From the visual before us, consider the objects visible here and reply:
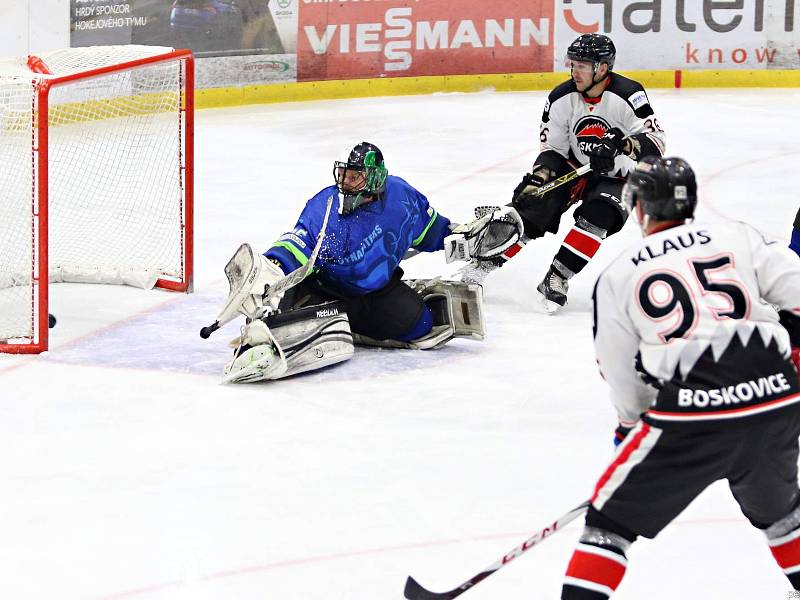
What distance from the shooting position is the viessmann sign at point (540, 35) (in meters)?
10.2

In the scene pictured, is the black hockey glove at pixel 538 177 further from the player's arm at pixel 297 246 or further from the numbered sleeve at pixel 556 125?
the player's arm at pixel 297 246

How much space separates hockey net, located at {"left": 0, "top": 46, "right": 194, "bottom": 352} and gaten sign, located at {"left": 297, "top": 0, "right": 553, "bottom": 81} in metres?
3.04

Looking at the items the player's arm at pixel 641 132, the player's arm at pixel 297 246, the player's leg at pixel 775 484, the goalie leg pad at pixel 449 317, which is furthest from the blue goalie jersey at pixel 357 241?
the player's leg at pixel 775 484

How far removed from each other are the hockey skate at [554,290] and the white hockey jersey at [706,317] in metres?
2.96

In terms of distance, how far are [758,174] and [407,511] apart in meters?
5.04

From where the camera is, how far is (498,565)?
8.10 ft

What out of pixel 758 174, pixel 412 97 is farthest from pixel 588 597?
pixel 412 97

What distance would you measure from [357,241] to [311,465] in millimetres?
1107

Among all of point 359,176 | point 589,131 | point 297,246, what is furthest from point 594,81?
point 297,246

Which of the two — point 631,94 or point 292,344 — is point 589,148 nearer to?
point 631,94

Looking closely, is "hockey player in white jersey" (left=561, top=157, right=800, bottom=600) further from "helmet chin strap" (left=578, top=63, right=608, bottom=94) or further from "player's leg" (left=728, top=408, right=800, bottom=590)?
"helmet chin strap" (left=578, top=63, right=608, bottom=94)

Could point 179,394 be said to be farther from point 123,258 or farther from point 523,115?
point 523,115

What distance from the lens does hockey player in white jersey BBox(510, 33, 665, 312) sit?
17.1 feet

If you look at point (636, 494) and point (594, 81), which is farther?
point (594, 81)
